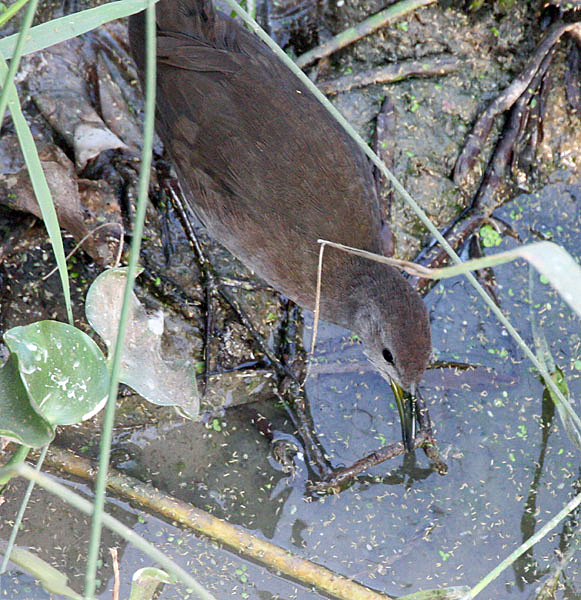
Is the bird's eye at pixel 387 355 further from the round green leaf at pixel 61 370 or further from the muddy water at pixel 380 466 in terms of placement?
the round green leaf at pixel 61 370

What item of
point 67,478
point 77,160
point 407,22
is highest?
point 407,22

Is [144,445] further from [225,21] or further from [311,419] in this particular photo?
[225,21]

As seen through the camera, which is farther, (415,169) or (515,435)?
(415,169)

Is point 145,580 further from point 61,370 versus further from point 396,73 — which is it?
point 396,73

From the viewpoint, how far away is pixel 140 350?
6.26 feet

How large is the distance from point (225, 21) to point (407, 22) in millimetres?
1050

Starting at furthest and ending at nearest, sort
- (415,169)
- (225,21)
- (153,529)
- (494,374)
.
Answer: (415,169)
(494,374)
(225,21)
(153,529)

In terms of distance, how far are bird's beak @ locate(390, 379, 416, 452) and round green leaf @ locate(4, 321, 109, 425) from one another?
1.26m

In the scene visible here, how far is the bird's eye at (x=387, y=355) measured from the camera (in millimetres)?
2508

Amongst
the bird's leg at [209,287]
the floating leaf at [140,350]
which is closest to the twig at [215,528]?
the bird's leg at [209,287]

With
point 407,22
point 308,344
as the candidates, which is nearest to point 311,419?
point 308,344

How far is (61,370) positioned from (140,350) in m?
0.30

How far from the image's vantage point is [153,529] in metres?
2.52

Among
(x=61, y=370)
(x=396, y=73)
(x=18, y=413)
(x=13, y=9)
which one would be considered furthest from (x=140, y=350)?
(x=396, y=73)
